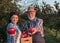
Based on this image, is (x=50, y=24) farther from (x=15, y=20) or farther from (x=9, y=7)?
(x=15, y=20)

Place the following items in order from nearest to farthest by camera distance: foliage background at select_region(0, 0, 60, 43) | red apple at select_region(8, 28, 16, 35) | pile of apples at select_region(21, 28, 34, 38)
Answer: red apple at select_region(8, 28, 16, 35) → pile of apples at select_region(21, 28, 34, 38) → foliage background at select_region(0, 0, 60, 43)

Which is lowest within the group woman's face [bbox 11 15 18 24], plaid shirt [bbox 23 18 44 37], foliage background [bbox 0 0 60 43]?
foliage background [bbox 0 0 60 43]

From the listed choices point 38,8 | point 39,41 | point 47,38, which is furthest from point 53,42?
point 39,41

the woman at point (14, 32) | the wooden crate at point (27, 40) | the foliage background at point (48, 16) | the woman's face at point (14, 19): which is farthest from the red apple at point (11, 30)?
the foliage background at point (48, 16)

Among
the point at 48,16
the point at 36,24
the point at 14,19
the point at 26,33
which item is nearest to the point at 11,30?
the point at 14,19

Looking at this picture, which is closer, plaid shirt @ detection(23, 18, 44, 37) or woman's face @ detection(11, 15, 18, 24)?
woman's face @ detection(11, 15, 18, 24)

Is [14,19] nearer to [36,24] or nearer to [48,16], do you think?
[36,24]

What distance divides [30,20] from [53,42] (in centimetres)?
491

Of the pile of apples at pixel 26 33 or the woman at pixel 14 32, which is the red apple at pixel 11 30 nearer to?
the woman at pixel 14 32

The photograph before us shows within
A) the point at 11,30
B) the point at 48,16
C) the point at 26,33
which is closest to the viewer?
the point at 11,30

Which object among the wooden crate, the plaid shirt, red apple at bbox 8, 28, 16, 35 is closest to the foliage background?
the plaid shirt

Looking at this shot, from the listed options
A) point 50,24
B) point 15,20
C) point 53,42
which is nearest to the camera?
point 15,20

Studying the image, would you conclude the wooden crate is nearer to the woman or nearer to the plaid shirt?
the woman

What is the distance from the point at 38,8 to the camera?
43.0 feet
